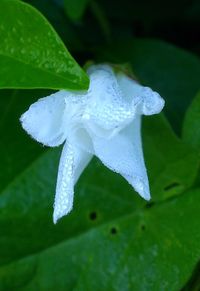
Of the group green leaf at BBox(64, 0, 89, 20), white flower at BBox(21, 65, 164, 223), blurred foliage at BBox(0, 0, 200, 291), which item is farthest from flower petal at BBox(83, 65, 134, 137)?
green leaf at BBox(64, 0, 89, 20)

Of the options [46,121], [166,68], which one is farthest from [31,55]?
[166,68]

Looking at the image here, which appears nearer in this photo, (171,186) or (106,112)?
(106,112)

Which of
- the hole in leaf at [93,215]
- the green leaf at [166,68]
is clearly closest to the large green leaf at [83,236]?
the hole in leaf at [93,215]

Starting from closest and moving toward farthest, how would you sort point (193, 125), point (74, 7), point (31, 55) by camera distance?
1. point (31, 55)
2. point (193, 125)
3. point (74, 7)

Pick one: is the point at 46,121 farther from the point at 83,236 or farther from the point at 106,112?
the point at 83,236

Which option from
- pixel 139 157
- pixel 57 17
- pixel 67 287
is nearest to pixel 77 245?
pixel 67 287

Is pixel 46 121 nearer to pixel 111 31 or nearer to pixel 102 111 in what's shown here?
pixel 102 111

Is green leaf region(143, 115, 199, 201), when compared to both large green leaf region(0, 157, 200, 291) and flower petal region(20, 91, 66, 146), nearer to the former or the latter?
large green leaf region(0, 157, 200, 291)

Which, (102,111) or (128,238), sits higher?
(102,111)
